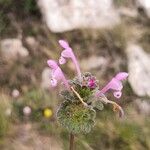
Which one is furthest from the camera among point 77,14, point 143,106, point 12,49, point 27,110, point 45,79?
point 77,14

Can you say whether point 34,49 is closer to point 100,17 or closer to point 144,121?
point 100,17

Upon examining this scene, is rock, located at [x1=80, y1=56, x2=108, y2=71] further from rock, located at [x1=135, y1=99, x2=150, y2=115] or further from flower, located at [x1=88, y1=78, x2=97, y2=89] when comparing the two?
flower, located at [x1=88, y1=78, x2=97, y2=89]

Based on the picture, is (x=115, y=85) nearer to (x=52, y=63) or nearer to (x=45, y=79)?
(x=52, y=63)

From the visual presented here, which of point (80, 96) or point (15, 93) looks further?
point (15, 93)

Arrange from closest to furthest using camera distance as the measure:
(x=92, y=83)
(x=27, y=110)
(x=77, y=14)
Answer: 1. (x=92, y=83)
2. (x=27, y=110)
3. (x=77, y=14)

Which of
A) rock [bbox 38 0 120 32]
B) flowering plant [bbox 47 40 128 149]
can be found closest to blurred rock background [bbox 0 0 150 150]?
rock [bbox 38 0 120 32]

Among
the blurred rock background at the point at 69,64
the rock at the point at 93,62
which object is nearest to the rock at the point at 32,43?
the blurred rock background at the point at 69,64

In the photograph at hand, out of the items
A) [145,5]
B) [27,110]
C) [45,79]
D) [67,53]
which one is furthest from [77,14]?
[67,53]
